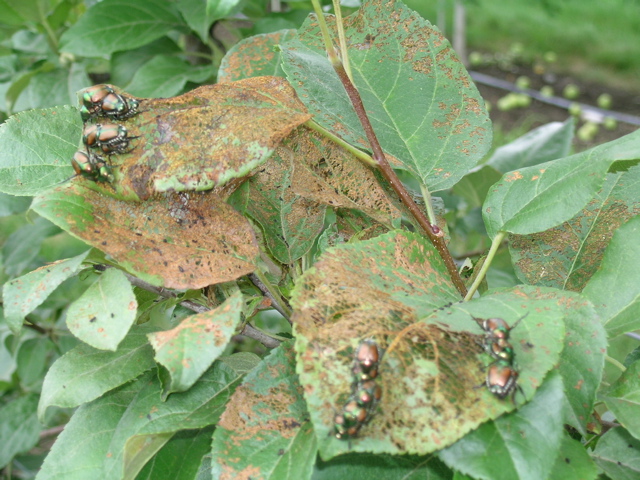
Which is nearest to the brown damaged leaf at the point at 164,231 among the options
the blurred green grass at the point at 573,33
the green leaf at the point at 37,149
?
the green leaf at the point at 37,149

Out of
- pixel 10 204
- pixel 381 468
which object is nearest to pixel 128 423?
pixel 381 468

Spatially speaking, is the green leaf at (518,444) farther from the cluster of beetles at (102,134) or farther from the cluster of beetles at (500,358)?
the cluster of beetles at (102,134)

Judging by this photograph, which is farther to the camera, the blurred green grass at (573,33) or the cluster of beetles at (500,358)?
the blurred green grass at (573,33)

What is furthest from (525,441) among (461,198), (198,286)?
(461,198)

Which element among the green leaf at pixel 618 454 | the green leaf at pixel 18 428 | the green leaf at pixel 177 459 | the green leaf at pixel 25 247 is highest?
the green leaf at pixel 618 454

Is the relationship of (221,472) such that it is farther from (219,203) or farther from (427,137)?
(427,137)

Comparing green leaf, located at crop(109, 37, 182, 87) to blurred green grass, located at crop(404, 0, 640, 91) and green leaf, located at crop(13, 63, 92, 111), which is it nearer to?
green leaf, located at crop(13, 63, 92, 111)

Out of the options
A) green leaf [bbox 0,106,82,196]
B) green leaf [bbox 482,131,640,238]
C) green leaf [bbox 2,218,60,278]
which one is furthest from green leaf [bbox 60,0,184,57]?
green leaf [bbox 482,131,640,238]
